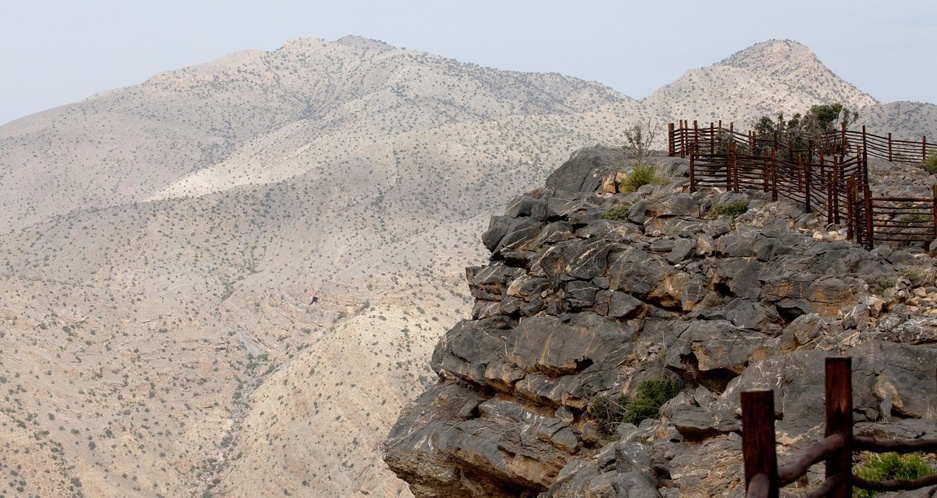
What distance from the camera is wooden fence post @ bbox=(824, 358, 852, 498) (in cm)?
581

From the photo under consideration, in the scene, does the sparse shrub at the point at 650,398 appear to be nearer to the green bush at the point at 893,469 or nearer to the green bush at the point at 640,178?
the green bush at the point at 640,178

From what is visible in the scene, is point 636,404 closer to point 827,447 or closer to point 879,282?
point 879,282

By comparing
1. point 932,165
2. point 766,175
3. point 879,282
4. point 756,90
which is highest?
point 756,90

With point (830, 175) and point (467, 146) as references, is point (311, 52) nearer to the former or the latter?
point (467, 146)

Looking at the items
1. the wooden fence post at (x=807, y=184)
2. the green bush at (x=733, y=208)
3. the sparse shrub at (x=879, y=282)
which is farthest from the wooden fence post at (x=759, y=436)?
the green bush at (x=733, y=208)

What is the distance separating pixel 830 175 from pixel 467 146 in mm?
81884

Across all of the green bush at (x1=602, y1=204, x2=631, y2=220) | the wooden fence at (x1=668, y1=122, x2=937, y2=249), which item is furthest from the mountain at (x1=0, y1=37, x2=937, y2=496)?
the wooden fence at (x1=668, y1=122, x2=937, y2=249)

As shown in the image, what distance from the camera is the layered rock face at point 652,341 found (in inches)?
563

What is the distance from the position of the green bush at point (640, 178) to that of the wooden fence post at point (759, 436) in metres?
19.7

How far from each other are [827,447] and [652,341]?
555 inches

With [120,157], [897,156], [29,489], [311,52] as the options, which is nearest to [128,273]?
[29,489]

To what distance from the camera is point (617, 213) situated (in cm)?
2294

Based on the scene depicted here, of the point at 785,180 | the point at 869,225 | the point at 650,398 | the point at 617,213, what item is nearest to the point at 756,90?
the point at 785,180

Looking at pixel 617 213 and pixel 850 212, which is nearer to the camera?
pixel 850 212
